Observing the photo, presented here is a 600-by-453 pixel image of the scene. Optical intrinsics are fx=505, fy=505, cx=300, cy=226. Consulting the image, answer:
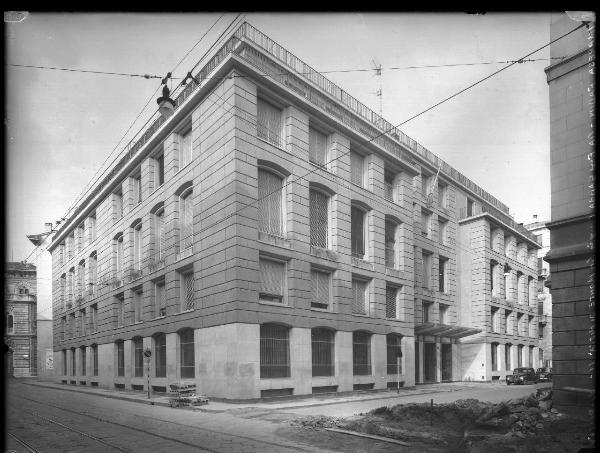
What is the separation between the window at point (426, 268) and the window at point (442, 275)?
7.09 feet

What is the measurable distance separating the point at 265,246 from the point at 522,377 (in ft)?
89.0

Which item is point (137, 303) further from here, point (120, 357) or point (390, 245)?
point (390, 245)

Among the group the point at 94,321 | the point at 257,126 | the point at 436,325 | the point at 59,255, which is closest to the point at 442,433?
the point at 257,126

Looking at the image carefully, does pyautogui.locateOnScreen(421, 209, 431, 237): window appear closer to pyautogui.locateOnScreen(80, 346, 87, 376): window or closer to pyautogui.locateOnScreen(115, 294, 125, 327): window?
pyautogui.locateOnScreen(115, 294, 125, 327): window

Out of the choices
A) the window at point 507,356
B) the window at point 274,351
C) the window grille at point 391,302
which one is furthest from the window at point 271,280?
the window at point 507,356

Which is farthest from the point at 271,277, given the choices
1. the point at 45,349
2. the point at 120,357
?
the point at 45,349

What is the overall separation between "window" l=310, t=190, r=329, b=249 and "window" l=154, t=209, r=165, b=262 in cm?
927

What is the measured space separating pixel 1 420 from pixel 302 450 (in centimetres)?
625

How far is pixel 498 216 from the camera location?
54.4m

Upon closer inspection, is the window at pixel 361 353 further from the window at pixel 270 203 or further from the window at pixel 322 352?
the window at pixel 270 203

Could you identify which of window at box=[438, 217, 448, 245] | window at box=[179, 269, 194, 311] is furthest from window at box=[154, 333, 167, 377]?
window at box=[438, 217, 448, 245]

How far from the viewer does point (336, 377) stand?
27.5 metres

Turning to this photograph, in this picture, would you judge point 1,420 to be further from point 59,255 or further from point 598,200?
point 59,255

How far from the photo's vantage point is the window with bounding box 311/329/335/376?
87.7 feet
